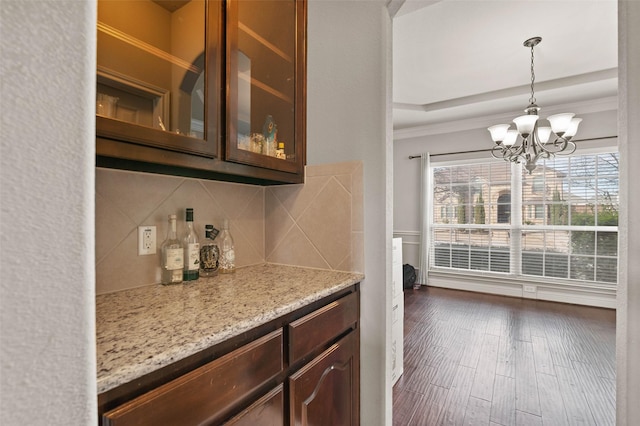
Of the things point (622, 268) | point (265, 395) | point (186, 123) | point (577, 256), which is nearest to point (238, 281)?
point (265, 395)

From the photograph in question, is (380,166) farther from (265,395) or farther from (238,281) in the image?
(265,395)

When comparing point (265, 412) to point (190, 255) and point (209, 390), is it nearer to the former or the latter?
point (209, 390)

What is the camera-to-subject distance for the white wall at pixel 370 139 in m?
1.34

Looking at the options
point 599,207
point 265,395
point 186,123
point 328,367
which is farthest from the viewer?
point 599,207

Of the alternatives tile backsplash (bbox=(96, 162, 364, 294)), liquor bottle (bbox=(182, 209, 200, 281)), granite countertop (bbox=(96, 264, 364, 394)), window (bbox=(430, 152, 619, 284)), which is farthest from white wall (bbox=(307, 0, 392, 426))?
window (bbox=(430, 152, 619, 284))

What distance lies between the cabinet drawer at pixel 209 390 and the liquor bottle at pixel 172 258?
528 millimetres

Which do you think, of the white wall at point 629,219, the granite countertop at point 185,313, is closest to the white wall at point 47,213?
the granite countertop at point 185,313

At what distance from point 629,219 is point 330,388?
1.15 m

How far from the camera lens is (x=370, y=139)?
1368mm

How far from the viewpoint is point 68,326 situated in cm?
34

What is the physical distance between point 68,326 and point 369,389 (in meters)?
1.34

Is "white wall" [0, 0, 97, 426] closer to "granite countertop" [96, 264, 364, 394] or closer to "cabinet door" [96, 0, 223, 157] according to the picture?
"granite countertop" [96, 264, 364, 394]

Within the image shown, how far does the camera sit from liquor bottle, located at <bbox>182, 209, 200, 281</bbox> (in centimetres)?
120

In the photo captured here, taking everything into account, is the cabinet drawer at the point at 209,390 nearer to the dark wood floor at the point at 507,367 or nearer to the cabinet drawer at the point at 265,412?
the cabinet drawer at the point at 265,412
